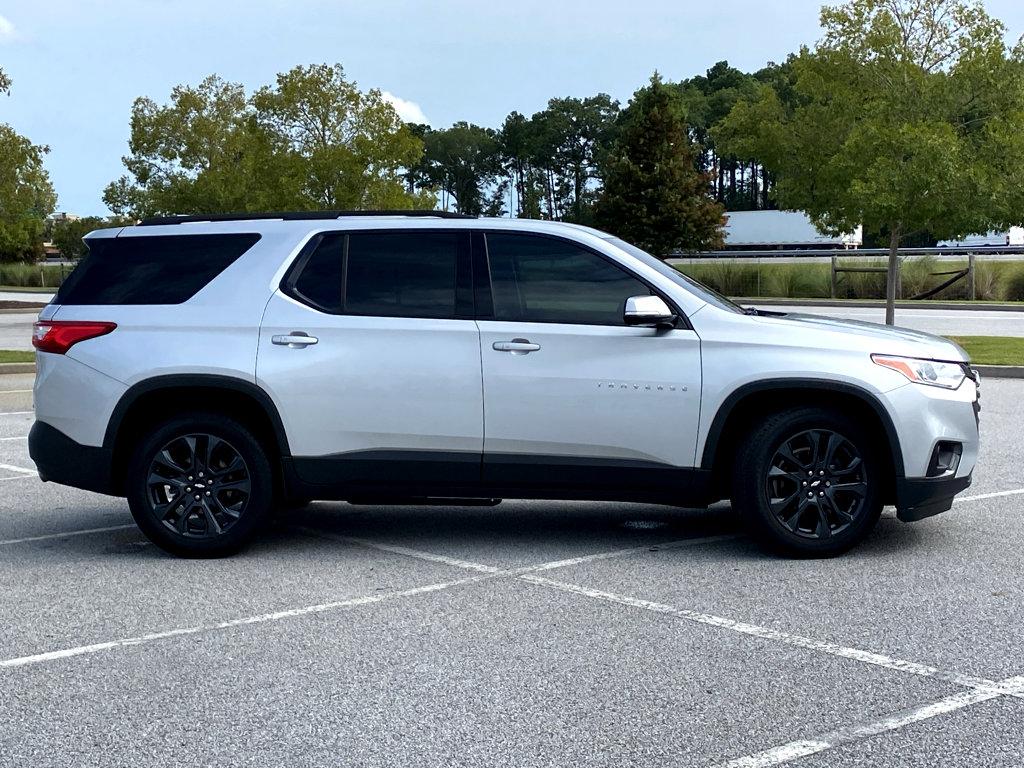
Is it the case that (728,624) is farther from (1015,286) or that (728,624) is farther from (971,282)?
(1015,286)

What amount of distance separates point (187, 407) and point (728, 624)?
10.8 ft

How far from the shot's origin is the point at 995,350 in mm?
21125

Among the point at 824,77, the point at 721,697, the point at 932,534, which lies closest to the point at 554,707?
the point at 721,697

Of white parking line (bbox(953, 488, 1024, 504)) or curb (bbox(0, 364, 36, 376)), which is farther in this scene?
curb (bbox(0, 364, 36, 376))

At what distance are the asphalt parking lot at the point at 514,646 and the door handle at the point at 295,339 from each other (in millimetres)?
1189

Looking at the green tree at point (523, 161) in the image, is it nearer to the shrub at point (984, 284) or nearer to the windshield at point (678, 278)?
the shrub at point (984, 284)

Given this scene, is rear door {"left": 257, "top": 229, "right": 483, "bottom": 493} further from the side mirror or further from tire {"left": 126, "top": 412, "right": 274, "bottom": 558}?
the side mirror

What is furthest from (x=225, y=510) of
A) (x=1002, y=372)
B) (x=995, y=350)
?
(x=995, y=350)

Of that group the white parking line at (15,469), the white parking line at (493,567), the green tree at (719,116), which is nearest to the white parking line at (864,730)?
the white parking line at (493,567)

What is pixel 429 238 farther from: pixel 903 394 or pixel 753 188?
pixel 753 188

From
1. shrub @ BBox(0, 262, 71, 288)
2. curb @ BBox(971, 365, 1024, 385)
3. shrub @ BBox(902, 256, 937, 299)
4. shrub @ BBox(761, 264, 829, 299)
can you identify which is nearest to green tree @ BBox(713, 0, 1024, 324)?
curb @ BBox(971, 365, 1024, 385)

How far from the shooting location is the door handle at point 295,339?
711cm

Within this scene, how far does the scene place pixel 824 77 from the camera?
24.3m

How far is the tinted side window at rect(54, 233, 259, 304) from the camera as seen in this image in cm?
736
